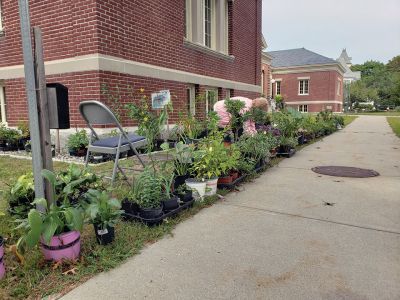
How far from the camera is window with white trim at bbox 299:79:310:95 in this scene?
38534 mm

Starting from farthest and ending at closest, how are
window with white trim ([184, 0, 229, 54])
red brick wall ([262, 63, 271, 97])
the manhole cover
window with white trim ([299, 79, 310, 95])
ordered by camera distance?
window with white trim ([299, 79, 310, 95]) < red brick wall ([262, 63, 271, 97]) < window with white trim ([184, 0, 229, 54]) < the manhole cover

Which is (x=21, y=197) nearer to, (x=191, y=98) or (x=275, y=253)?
(x=275, y=253)

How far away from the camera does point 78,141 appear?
6578 mm

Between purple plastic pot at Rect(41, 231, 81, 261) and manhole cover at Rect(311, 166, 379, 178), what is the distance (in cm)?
437

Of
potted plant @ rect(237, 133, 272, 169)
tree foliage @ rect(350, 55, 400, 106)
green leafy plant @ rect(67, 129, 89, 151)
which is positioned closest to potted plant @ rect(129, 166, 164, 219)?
potted plant @ rect(237, 133, 272, 169)

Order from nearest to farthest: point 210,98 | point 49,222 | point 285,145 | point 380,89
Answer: point 49,222 → point 285,145 → point 210,98 → point 380,89

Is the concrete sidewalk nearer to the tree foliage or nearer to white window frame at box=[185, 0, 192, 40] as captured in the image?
white window frame at box=[185, 0, 192, 40]

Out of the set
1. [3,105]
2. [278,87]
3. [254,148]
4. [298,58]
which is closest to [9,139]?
[3,105]

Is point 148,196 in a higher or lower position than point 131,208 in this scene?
higher

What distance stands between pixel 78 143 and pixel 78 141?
4cm

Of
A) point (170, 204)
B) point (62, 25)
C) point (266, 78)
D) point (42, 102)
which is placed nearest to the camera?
point (42, 102)

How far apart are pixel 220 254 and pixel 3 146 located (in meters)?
6.95

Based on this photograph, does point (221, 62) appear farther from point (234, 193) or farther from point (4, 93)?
point (234, 193)

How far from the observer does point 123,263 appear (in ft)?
7.84
